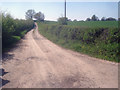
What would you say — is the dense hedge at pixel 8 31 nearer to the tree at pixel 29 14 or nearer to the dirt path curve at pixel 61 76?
the dirt path curve at pixel 61 76

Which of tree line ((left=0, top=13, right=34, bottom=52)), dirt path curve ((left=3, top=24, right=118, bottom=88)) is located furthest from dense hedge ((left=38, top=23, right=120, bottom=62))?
tree line ((left=0, top=13, right=34, bottom=52))

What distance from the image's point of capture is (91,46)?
35.5 ft

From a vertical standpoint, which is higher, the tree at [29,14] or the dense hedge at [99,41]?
the tree at [29,14]

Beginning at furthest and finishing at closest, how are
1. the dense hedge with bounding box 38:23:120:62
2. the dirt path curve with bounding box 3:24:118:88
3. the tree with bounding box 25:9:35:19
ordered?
the tree with bounding box 25:9:35:19
the dense hedge with bounding box 38:23:120:62
the dirt path curve with bounding box 3:24:118:88

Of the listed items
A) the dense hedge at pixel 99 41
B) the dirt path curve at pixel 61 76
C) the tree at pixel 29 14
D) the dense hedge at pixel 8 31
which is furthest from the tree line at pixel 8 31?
the tree at pixel 29 14

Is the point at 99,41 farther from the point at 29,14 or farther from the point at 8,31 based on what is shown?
the point at 29,14

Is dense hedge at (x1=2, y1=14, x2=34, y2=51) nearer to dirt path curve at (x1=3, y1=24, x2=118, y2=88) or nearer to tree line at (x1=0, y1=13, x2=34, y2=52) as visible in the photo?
tree line at (x1=0, y1=13, x2=34, y2=52)

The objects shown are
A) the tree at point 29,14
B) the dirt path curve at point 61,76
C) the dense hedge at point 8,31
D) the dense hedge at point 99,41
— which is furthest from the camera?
the tree at point 29,14

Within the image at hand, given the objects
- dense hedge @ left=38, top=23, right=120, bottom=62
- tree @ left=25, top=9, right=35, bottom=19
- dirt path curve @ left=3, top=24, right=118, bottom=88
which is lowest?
dirt path curve @ left=3, top=24, right=118, bottom=88

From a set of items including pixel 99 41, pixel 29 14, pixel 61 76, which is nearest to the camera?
pixel 61 76

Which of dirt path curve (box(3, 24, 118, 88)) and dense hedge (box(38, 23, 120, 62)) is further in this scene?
dense hedge (box(38, 23, 120, 62))

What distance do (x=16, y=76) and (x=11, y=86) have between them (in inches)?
35.3

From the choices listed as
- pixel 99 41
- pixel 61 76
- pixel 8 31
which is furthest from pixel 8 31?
pixel 61 76

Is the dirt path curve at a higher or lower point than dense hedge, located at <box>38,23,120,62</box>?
lower
